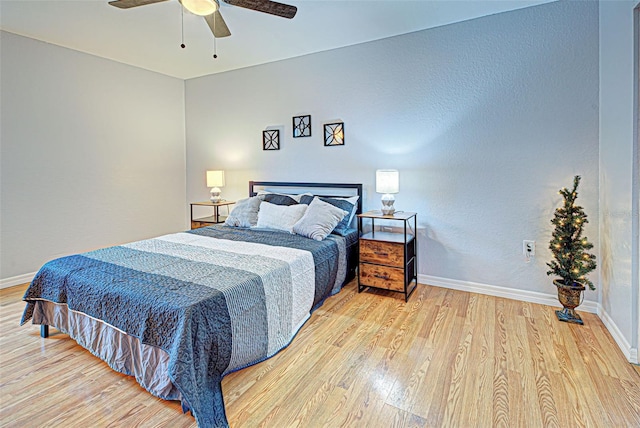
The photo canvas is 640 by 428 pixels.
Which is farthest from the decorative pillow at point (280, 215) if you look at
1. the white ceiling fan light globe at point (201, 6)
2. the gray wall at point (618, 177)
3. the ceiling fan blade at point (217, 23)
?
the gray wall at point (618, 177)

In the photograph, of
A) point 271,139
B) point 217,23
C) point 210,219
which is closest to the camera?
point 217,23

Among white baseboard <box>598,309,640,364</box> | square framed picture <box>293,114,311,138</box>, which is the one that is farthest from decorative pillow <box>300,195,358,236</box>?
white baseboard <box>598,309,640,364</box>

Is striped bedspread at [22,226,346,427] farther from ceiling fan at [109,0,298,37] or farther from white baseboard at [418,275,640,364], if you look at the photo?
ceiling fan at [109,0,298,37]

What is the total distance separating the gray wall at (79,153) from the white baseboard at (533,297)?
3.91 metres

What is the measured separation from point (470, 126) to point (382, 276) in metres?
1.67

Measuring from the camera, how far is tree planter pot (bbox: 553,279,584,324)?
2.60 metres

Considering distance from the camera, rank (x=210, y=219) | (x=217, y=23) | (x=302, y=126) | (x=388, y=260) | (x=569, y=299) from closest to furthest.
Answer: (x=217, y=23)
(x=569, y=299)
(x=388, y=260)
(x=302, y=126)
(x=210, y=219)

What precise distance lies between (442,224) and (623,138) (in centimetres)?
155

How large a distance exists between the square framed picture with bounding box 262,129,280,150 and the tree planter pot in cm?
332

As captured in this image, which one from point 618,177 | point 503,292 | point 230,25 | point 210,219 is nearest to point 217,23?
point 230,25

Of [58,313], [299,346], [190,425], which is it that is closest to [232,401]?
[190,425]

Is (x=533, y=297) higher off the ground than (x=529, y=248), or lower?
lower

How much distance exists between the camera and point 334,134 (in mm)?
3943

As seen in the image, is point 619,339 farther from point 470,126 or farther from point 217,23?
point 217,23
